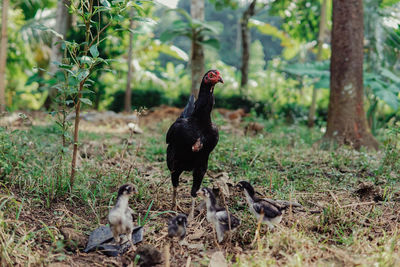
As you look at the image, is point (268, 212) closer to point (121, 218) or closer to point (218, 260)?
point (218, 260)

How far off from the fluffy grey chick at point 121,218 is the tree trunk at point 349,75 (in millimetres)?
3990

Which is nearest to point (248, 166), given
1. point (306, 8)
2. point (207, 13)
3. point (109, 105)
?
point (306, 8)

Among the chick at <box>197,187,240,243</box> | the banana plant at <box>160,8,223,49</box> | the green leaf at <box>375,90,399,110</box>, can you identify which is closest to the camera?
the chick at <box>197,187,240,243</box>

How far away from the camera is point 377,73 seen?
777 cm

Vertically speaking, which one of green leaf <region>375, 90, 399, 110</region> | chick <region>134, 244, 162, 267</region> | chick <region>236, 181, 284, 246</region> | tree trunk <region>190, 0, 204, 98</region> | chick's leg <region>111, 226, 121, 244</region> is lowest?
chick <region>134, 244, 162, 267</region>

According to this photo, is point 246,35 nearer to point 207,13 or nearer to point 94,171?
point 94,171

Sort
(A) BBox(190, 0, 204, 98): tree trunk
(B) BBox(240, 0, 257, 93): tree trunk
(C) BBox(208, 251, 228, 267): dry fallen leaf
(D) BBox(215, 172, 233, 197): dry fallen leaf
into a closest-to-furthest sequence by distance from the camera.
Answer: (C) BBox(208, 251, 228, 267): dry fallen leaf
(D) BBox(215, 172, 233, 197): dry fallen leaf
(A) BBox(190, 0, 204, 98): tree trunk
(B) BBox(240, 0, 257, 93): tree trunk

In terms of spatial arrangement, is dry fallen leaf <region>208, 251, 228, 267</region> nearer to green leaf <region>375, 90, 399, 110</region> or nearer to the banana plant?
green leaf <region>375, 90, 399, 110</region>

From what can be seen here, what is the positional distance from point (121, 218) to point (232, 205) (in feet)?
4.08

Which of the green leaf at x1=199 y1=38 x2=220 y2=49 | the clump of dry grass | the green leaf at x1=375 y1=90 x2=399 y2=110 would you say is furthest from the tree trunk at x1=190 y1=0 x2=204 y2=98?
the clump of dry grass

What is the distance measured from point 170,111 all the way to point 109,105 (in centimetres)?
329

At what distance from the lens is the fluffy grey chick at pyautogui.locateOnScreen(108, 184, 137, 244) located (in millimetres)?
2400

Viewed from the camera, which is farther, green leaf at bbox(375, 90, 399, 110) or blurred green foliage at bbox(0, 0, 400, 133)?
blurred green foliage at bbox(0, 0, 400, 133)

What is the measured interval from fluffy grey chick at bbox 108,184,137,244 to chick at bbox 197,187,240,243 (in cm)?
56
